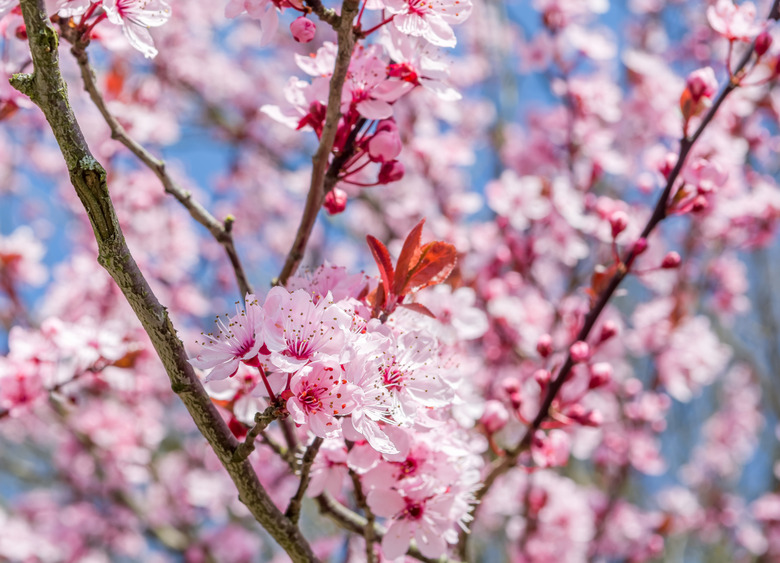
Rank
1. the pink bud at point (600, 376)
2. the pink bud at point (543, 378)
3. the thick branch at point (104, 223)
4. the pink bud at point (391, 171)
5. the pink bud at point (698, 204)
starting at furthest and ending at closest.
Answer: the pink bud at point (600, 376), the pink bud at point (543, 378), the pink bud at point (698, 204), the pink bud at point (391, 171), the thick branch at point (104, 223)

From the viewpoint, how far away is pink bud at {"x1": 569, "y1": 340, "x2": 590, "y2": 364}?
5.27 feet

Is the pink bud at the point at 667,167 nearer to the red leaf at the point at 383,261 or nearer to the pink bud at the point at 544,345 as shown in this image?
the pink bud at the point at 544,345

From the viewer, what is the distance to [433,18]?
4.02 ft

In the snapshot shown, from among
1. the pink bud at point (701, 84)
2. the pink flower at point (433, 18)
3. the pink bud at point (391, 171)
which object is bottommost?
the pink bud at point (391, 171)

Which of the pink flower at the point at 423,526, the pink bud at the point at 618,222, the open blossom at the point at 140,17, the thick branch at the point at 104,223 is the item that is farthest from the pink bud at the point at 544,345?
the open blossom at the point at 140,17

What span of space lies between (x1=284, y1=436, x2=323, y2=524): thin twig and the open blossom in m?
0.79

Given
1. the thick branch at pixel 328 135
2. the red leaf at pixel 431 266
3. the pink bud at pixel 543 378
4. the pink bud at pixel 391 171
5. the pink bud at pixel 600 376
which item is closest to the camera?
the thick branch at pixel 328 135

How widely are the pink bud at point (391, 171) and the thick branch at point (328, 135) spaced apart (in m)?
0.14

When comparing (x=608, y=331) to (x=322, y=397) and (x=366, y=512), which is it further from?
(x=322, y=397)

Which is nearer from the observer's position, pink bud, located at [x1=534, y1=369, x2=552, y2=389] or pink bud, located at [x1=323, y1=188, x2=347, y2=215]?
pink bud, located at [x1=323, y1=188, x2=347, y2=215]

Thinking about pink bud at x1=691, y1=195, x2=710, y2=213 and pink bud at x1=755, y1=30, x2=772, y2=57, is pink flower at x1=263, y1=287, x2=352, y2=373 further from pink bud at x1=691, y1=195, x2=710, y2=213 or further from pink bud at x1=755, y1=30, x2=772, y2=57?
pink bud at x1=755, y1=30, x2=772, y2=57

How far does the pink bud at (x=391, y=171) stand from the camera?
52.4 inches

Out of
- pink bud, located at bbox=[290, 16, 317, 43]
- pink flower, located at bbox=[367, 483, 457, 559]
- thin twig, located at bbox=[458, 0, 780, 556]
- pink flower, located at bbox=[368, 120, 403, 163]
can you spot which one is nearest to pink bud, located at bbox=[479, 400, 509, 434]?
thin twig, located at bbox=[458, 0, 780, 556]

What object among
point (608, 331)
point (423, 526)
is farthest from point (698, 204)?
point (423, 526)
